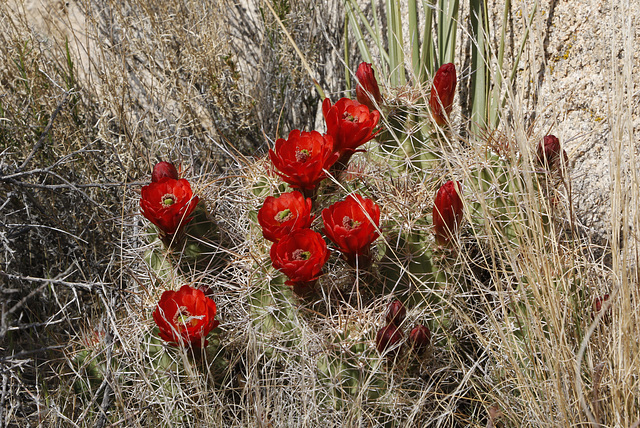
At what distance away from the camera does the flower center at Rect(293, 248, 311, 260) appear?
51.0 inches

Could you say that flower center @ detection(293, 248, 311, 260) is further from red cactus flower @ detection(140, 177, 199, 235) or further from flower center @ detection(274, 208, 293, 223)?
red cactus flower @ detection(140, 177, 199, 235)

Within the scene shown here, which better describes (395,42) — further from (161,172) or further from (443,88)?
(161,172)

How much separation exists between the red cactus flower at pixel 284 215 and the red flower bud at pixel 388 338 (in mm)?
305

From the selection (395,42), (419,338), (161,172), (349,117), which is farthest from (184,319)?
(395,42)

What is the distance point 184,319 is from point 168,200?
0.31m

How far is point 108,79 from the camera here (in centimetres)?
239

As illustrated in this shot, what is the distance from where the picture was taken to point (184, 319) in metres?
1.34

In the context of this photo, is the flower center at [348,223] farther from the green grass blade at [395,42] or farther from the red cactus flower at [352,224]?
the green grass blade at [395,42]

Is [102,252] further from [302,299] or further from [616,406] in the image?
[616,406]

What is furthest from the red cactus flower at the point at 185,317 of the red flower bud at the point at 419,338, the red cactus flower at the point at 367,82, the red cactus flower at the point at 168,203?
the red cactus flower at the point at 367,82

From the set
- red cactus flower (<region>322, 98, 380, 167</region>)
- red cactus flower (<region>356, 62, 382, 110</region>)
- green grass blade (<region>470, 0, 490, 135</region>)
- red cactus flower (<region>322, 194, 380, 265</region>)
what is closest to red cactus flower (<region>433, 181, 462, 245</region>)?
red cactus flower (<region>322, 194, 380, 265</region>)

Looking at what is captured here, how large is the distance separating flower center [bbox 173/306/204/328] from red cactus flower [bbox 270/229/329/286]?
230mm

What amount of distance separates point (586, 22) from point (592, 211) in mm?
616

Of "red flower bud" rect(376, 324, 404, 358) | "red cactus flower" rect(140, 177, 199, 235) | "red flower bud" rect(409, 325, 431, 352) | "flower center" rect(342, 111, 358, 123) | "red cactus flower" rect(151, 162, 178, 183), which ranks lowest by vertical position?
"red flower bud" rect(409, 325, 431, 352)
